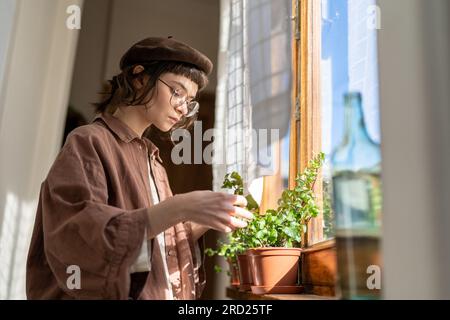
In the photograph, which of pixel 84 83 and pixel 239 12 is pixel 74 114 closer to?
pixel 84 83

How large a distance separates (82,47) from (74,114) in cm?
25

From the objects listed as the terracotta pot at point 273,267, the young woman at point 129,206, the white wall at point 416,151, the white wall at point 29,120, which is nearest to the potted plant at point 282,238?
the terracotta pot at point 273,267

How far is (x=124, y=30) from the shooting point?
1.48m

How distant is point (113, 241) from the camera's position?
0.71 meters

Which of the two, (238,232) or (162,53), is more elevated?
(162,53)

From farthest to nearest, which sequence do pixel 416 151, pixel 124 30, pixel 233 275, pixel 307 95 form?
pixel 124 30
pixel 233 275
pixel 307 95
pixel 416 151

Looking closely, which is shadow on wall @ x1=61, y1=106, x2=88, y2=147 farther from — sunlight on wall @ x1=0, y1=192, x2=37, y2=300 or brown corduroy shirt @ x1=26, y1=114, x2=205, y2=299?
brown corduroy shirt @ x1=26, y1=114, x2=205, y2=299

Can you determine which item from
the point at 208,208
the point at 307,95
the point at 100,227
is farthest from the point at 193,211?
the point at 307,95

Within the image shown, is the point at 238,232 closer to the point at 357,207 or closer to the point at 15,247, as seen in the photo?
the point at 357,207

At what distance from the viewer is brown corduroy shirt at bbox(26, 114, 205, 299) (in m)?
0.72

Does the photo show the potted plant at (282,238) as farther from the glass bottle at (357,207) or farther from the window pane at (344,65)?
the glass bottle at (357,207)

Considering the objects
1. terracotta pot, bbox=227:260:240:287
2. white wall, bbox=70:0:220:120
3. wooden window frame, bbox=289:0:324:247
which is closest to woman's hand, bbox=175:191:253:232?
→ wooden window frame, bbox=289:0:324:247

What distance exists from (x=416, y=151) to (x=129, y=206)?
21.9 inches

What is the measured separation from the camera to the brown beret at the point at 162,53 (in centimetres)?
98
